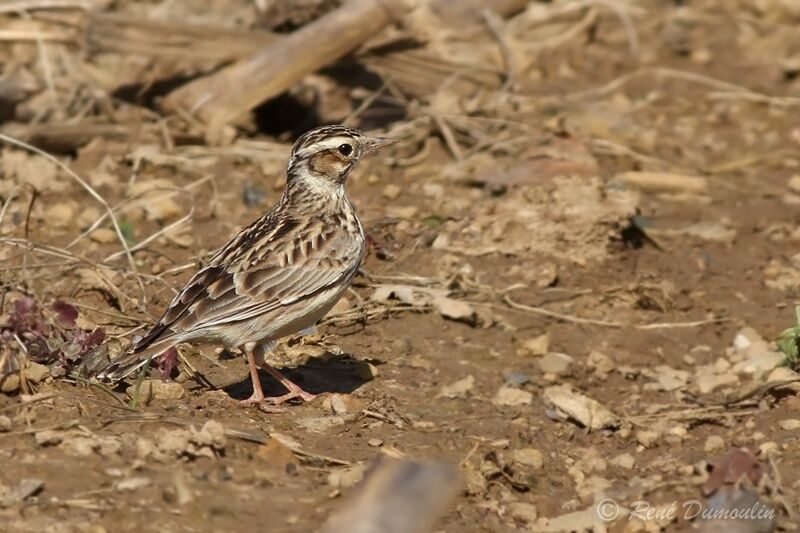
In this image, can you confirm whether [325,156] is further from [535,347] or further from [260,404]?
[535,347]

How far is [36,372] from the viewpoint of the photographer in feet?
21.9

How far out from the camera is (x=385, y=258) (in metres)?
9.33

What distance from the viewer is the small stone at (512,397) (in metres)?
7.79

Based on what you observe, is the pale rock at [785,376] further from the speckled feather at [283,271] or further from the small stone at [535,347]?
the speckled feather at [283,271]

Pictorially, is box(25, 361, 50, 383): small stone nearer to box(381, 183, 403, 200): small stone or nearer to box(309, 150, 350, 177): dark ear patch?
box(309, 150, 350, 177): dark ear patch

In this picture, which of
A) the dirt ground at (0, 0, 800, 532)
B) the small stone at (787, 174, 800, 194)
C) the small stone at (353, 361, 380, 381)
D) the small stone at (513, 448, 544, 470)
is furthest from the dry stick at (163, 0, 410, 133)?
the small stone at (513, 448, 544, 470)

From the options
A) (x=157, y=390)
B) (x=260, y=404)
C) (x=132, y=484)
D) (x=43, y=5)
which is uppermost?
(x=43, y=5)

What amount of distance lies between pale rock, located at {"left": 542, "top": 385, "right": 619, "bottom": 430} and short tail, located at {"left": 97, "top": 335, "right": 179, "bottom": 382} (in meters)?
2.16

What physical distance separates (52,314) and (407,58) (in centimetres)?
512

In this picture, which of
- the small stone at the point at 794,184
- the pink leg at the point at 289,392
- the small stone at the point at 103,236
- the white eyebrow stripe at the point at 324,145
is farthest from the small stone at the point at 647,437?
the small stone at the point at 794,184

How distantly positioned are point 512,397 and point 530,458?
2.69 feet

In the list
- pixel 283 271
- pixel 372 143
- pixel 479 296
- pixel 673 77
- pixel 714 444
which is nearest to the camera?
pixel 714 444

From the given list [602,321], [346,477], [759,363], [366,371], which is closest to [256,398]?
[366,371]

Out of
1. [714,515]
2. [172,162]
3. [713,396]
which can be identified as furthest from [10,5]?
[714,515]
